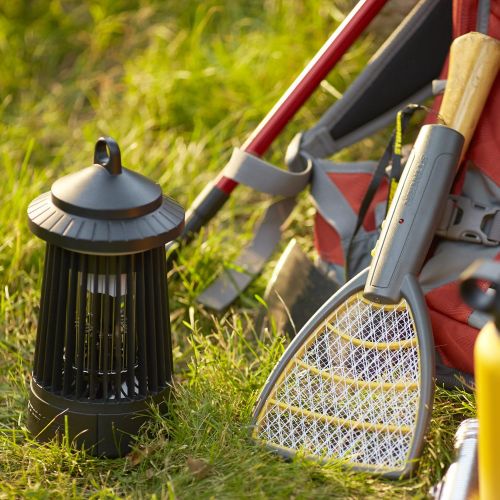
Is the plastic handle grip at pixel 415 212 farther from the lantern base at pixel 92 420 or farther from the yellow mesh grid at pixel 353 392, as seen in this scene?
the lantern base at pixel 92 420

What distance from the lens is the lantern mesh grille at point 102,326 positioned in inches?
91.9

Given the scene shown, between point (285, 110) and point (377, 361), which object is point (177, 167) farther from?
point (377, 361)

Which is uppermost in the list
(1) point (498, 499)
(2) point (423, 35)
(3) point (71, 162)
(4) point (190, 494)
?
(2) point (423, 35)

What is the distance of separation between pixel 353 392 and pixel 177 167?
1613 millimetres

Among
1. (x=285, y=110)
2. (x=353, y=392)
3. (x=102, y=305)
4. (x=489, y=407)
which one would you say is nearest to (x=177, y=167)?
(x=285, y=110)

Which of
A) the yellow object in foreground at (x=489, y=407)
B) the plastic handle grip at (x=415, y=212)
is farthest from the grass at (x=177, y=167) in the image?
the plastic handle grip at (x=415, y=212)

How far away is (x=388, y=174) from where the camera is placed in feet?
9.41

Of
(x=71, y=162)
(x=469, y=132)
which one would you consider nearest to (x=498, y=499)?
(x=469, y=132)

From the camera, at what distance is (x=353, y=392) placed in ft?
7.79

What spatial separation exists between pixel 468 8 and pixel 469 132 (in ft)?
1.09

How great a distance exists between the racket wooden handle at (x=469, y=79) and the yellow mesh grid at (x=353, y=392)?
0.56 metres

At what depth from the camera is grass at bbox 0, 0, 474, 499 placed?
2.34 m

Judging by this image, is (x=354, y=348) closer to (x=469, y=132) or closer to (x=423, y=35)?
(x=469, y=132)

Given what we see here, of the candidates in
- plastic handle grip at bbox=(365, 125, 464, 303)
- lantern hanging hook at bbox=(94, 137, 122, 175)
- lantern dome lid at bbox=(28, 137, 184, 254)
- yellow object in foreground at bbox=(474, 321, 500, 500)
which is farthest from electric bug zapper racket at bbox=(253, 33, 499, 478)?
lantern hanging hook at bbox=(94, 137, 122, 175)
